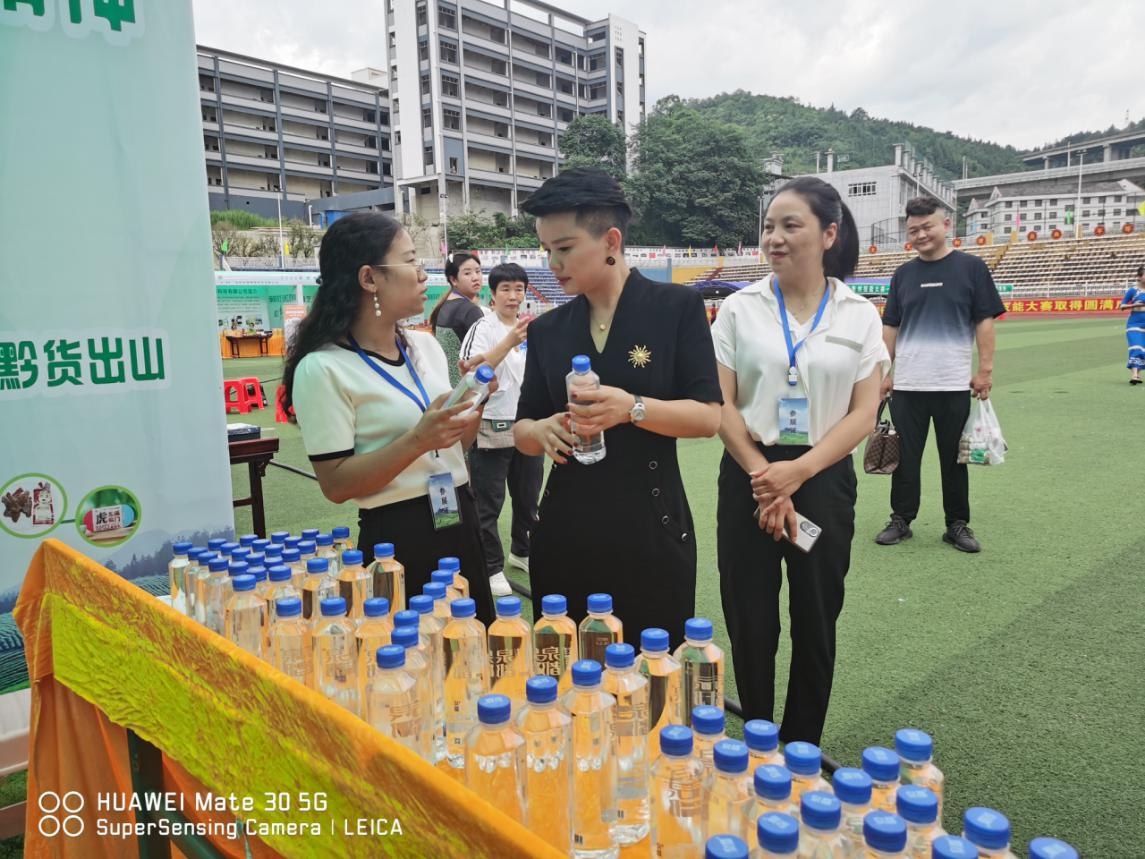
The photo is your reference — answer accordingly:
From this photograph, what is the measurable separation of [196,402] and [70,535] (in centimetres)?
51

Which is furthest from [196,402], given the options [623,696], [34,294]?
[623,696]

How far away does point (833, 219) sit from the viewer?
7.15ft

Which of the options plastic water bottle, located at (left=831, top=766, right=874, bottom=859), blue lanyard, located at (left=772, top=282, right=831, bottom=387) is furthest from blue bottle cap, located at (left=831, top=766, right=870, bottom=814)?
blue lanyard, located at (left=772, top=282, right=831, bottom=387)

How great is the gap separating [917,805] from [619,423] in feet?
3.31

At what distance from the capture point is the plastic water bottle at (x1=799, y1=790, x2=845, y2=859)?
0.75 m

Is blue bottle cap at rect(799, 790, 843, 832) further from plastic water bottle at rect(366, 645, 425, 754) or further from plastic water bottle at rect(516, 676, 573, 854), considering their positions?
plastic water bottle at rect(366, 645, 425, 754)

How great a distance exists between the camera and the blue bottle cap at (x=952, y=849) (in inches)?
27.3

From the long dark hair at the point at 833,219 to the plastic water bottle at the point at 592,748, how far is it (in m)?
1.61

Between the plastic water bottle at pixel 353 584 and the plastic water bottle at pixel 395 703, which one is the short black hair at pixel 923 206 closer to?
the plastic water bottle at pixel 353 584

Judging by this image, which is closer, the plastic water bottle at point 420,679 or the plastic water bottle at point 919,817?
the plastic water bottle at point 919,817

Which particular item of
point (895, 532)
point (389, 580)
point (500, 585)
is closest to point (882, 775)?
point (389, 580)

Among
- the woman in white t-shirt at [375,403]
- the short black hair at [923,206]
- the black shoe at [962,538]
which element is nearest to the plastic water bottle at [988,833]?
the woman in white t-shirt at [375,403]

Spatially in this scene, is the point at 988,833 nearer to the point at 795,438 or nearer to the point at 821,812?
the point at 821,812

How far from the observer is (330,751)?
3.34 feet
